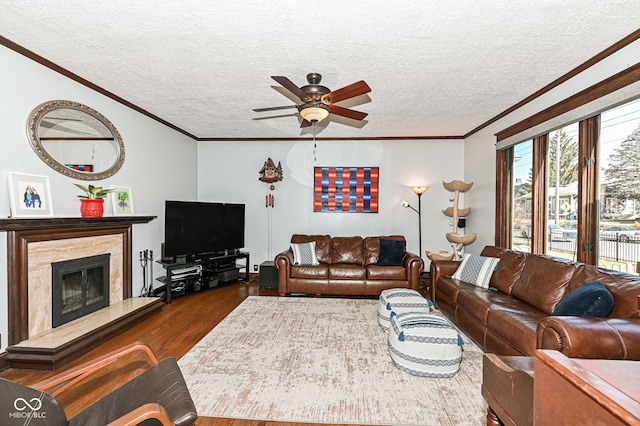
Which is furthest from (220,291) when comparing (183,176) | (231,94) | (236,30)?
(236,30)

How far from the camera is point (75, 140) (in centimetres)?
342

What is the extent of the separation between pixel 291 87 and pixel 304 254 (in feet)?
9.94

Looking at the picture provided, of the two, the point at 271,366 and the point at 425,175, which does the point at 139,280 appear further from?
the point at 425,175

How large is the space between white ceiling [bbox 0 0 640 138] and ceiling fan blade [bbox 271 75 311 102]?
354 millimetres

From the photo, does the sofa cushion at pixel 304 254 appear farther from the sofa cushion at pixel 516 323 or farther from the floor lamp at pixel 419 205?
the sofa cushion at pixel 516 323

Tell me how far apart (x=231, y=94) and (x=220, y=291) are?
3.13m

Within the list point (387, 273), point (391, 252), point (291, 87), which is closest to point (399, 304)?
point (387, 273)

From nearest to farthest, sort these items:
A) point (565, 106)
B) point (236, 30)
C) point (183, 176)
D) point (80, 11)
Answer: point (80, 11)
point (236, 30)
point (565, 106)
point (183, 176)

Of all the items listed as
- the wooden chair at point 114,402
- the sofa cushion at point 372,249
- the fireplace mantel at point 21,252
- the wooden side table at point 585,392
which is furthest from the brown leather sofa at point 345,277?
the wooden side table at point 585,392

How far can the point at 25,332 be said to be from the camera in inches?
110

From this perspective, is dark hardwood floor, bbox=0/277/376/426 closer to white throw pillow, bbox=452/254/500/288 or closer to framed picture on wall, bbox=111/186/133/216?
framed picture on wall, bbox=111/186/133/216

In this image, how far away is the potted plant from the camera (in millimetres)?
3400

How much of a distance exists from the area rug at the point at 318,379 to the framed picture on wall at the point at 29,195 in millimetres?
1940

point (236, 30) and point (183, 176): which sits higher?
point (236, 30)
